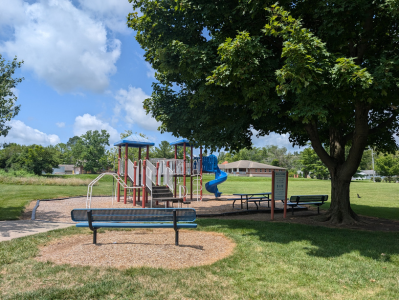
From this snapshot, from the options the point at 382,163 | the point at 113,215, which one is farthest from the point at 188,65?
the point at 382,163

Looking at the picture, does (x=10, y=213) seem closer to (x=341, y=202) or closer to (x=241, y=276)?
(x=241, y=276)

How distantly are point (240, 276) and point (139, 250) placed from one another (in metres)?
2.16

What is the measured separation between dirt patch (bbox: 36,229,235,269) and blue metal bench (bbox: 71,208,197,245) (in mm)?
409

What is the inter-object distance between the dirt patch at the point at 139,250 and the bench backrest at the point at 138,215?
0.53 m

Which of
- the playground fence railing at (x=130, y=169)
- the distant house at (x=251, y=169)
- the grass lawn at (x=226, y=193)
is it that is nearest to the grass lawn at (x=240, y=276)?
the grass lawn at (x=226, y=193)

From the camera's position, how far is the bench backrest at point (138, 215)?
5.97m

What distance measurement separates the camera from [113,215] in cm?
622

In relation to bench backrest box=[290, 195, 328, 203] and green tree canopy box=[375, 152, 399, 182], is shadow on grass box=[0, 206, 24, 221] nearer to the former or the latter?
bench backrest box=[290, 195, 328, 203]

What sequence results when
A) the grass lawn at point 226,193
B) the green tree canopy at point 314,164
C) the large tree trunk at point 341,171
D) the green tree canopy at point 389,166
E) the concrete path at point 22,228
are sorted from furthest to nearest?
1. the green tree canopy at point 314,164
2. the green tree canopy at point 389,166
3. the grass lawn at point 226,193
4. the large tree trunk at point 341,171
5. the concrete path at point 22,228

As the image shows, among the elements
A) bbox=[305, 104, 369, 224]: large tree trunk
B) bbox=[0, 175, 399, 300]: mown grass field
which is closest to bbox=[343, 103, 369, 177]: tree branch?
bbox=[305, 104, 369, 224]: large tree trunk

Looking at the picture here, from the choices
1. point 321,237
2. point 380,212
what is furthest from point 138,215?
point 380,212

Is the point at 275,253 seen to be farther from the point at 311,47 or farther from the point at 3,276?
the point at 3,276

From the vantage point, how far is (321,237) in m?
7.13

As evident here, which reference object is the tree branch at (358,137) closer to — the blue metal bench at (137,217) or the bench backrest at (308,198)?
the bench backrest at (308,198)
